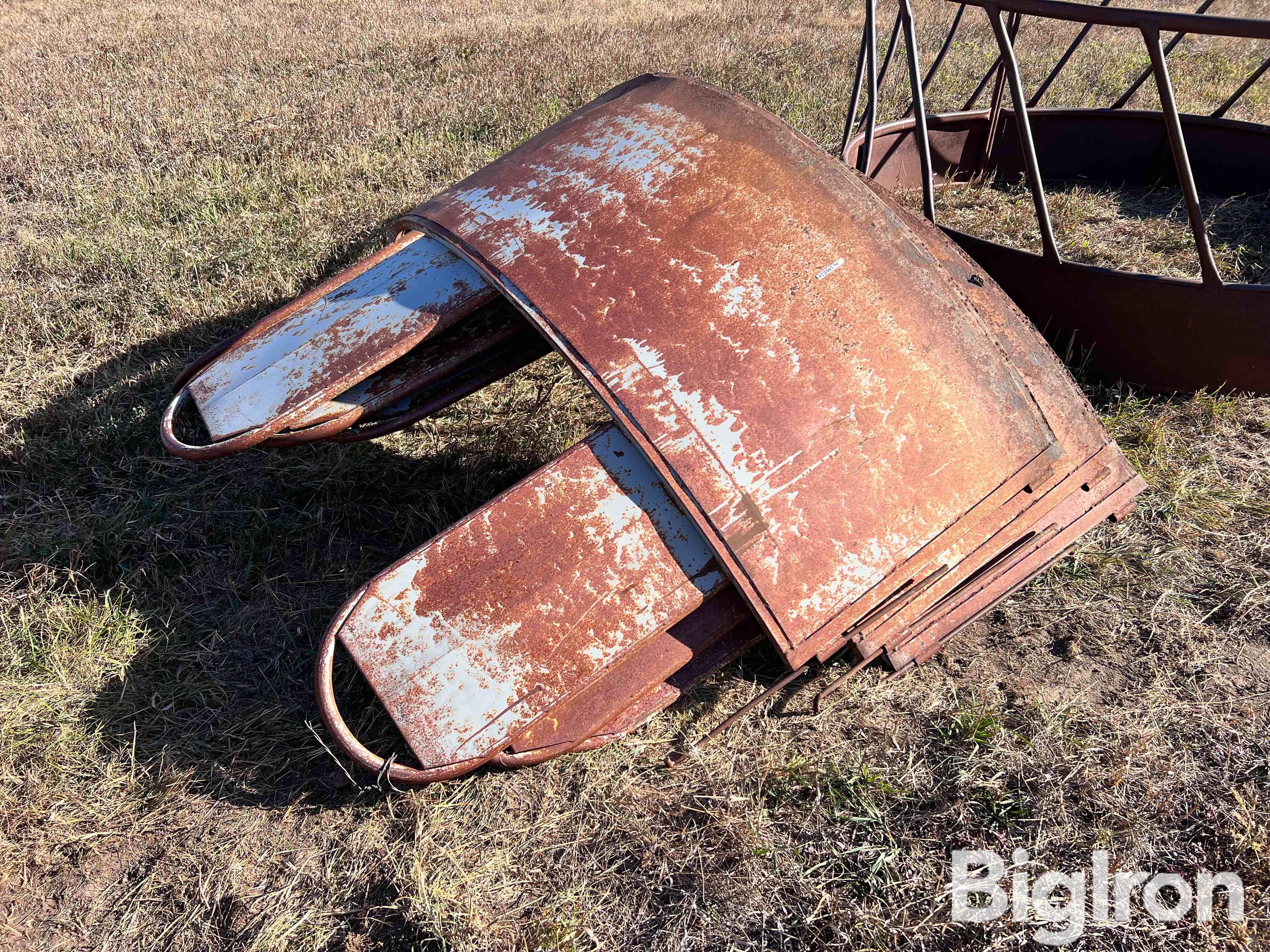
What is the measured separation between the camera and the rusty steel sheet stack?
1964 mm

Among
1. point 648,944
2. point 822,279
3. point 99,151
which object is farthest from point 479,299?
point 99,151

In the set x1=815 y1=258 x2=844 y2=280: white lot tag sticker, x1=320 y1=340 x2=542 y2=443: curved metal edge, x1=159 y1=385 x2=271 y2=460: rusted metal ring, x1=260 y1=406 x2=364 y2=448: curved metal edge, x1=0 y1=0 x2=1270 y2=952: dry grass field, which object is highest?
x1=815 y1=258 x2=844 y2=280: white lot tag sticker

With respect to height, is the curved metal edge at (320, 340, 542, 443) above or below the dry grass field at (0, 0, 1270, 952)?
above

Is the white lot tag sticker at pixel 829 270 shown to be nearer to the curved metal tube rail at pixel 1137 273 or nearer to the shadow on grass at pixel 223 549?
the curved metal tube rail at pixel 1137 273

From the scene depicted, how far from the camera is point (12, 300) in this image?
4.05m

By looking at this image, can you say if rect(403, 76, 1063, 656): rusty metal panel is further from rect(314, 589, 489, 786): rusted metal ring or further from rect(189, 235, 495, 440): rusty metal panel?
rect(314, 589, 489, 786): rusted metal ring

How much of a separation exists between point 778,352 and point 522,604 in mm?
871

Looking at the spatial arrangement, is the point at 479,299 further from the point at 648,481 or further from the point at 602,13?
the point at 602,13

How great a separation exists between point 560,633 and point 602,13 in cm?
857

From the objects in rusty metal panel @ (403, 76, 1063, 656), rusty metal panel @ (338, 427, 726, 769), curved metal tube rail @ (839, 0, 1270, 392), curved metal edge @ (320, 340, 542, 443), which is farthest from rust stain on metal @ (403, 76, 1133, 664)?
curved metal tube rail @ (839, 0, 1270, 392)

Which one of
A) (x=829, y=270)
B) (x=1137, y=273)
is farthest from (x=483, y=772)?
(x=1137, y=273)
